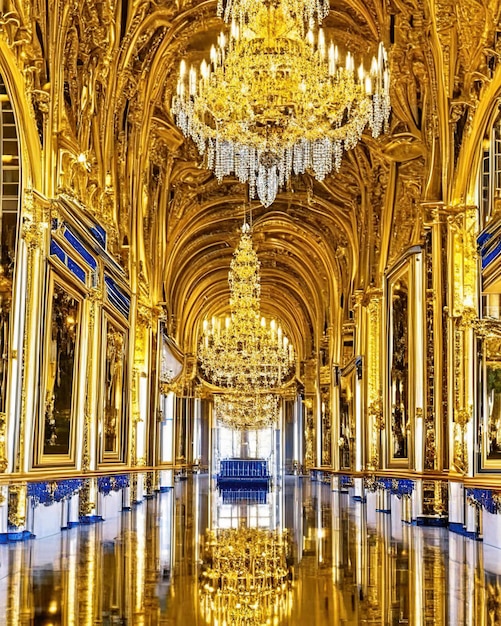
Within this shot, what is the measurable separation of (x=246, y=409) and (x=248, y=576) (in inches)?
1109

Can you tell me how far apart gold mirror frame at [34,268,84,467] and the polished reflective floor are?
3.93ft

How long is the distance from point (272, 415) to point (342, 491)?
14078 mm

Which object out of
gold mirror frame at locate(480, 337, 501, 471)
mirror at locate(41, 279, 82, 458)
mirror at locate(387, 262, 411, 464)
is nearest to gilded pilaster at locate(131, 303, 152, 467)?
mirror at locate(387, 262, 411, 464)

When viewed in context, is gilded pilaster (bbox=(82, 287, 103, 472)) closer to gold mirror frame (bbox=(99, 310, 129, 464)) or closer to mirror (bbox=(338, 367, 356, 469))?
gold mirror frame (bbox=(99, 310, 129, 464))

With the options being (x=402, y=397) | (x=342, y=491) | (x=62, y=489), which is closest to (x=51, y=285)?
(x=62, y=489)

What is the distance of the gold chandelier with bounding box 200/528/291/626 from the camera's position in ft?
20.1

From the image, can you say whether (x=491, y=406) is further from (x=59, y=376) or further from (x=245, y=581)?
(x=59, y=376)

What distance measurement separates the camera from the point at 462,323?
13797 mm

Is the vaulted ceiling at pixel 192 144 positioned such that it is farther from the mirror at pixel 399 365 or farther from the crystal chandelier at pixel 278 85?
the crystal chandelier at pixel 278 85

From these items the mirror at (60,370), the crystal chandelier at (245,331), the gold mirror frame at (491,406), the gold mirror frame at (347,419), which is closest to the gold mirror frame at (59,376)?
the mirror at (60,370)

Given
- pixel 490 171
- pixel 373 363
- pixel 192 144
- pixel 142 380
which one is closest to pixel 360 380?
pixel 373 363

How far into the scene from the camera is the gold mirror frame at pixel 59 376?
12.4 m

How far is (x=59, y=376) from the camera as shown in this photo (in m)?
13.2

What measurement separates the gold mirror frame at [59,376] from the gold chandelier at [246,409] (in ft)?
62.0
